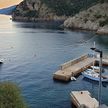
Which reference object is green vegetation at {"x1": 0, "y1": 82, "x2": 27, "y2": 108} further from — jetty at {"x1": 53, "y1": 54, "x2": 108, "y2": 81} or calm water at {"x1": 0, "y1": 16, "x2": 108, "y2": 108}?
jetty at {"x1": 53, "y1": 54, "x2": 108, "y2": 81}

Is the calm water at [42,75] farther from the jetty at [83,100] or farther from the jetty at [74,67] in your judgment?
the jetty at [74,67]

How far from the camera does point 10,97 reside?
41000 millimetres

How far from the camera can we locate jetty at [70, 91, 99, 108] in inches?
2848

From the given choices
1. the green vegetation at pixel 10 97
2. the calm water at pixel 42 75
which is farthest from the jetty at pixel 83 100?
the green vegetation at pixel 10 97

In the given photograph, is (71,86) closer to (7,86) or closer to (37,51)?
(7,86)

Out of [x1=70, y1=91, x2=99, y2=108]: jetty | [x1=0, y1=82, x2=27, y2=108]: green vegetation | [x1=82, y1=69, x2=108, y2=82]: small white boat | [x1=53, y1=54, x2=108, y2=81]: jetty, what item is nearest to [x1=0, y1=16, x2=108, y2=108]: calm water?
[x1=82, y1=69, x2=108, y2=82]: small white boat

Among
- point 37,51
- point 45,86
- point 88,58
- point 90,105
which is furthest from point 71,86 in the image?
point 37,51

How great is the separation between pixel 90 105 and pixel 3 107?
36.1 m

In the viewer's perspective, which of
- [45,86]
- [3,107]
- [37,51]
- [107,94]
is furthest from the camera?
[37,51]

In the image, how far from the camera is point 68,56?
14288cm

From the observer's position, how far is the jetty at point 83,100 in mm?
72350

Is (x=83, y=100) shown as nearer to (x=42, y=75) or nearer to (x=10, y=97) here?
(x=42, y=75)

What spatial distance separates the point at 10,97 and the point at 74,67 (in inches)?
2885

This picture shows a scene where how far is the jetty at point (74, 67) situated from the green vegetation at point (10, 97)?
5794 centimetres
